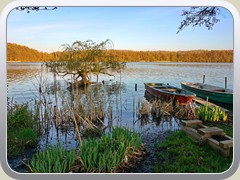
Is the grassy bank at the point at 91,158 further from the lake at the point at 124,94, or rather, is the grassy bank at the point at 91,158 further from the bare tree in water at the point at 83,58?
the bare tree in water at the point at 83,58

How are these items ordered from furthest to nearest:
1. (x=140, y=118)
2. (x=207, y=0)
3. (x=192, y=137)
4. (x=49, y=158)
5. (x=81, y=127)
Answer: (x=140, y=118), (x=81, y=127), (x=192, y=137), (x=49, y=158), (x=207, y=0)

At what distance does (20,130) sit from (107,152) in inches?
73.3

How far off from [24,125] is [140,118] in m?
2.81

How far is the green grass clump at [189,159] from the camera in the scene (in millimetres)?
2992

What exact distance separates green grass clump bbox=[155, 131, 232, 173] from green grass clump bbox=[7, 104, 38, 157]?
6.67 feet

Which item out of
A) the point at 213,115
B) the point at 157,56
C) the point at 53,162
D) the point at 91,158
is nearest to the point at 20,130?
the point at 53,162

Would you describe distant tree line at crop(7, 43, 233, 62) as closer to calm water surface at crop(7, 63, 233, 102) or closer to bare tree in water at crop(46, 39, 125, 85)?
bare tree in water at crop(46, 39, 125, 85)

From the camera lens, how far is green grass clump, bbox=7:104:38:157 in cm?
390

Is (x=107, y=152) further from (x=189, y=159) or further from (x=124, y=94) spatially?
(x=124, y=94)

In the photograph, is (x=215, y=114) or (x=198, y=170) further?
(x=215, y=114)

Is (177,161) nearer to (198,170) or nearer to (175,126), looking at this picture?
(198,170)

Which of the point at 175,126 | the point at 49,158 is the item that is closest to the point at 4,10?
the point at 49,158

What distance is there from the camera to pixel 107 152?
310cm

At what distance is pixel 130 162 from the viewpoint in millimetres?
3365
